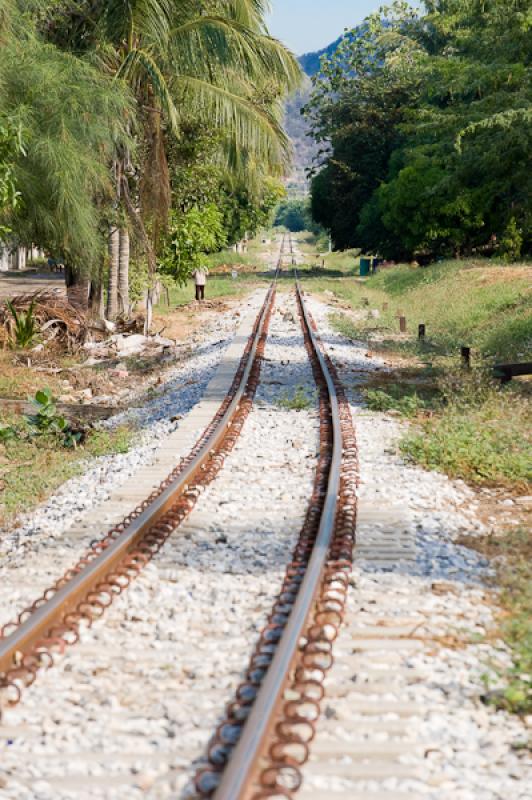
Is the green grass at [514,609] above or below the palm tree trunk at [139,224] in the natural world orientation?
Result: below

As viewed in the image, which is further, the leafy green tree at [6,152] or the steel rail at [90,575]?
the leafy green tree at [6,152]

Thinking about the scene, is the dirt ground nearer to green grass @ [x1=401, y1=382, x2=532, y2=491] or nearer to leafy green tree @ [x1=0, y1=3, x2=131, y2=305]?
leafy green tree @ [x1=0, y1=3, x2=131, y2=305]

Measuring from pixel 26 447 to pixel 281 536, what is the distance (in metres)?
5.62

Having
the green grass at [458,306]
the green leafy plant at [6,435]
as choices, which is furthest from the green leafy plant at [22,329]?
the green grass at [458,306]

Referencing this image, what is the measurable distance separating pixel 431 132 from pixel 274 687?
32.6 m

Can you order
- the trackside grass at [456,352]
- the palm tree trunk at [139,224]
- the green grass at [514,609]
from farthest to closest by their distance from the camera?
the palm tree trunk at [139,224], the trackside grass at [456,352], the green grass at [514,609]

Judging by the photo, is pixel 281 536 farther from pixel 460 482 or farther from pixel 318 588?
pixel 460 482

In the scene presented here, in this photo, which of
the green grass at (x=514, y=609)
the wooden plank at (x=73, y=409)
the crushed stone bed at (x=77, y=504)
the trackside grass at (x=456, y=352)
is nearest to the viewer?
the green grass at (x=514, y=609)

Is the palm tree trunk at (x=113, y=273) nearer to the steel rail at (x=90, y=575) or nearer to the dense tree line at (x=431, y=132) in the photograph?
the dense tree line at (x=431, y=132)

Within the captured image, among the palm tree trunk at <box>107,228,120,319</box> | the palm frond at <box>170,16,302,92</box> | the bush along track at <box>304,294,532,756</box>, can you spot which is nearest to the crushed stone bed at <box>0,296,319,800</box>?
the bush along track at <box>304,294,532,756</box>

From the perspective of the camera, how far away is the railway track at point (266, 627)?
3.77m

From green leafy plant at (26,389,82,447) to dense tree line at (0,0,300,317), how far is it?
2.63m

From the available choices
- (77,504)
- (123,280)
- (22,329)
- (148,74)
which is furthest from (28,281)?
(77,504)

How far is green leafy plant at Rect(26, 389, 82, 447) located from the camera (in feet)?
39.3
